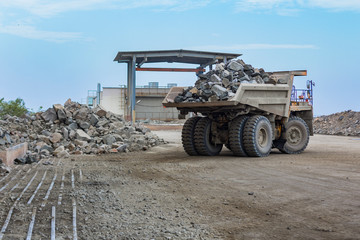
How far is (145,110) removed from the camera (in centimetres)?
4753

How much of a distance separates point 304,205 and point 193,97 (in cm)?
779

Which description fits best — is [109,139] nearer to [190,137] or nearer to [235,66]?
[190,137]

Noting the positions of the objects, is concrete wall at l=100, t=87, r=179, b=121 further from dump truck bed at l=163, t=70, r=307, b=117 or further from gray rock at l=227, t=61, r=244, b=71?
gray rock at l=227, t=61, r=244, b=71

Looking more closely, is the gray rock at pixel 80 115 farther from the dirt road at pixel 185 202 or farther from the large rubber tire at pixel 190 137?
the dirt road at pixel 185 202

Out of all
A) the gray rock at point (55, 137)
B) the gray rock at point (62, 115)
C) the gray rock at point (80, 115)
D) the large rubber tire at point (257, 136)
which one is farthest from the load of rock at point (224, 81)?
the gray rock at point (62, 115)

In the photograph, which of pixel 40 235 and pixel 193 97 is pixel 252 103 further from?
pixel 40 235

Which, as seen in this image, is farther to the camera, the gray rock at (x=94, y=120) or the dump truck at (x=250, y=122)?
the gray rock at (x=94, y=120)

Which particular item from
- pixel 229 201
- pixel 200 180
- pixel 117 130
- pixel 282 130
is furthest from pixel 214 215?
pixel 117 130

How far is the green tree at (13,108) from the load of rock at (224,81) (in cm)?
1872

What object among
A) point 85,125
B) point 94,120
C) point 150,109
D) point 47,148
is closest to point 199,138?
point 47,148

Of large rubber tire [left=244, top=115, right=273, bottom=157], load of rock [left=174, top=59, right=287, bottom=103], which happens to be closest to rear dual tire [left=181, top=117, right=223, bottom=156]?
load of rock [left=174, top=59, right=287, bottom=103]

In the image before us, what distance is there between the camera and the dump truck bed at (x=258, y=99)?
13.1 metres

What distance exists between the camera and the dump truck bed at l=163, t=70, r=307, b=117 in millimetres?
13078

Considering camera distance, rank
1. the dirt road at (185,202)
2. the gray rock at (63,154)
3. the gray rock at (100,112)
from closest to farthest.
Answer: the dirt road at (185,202) < the gray rock at (63,154) < the gray rock at (100,112)
